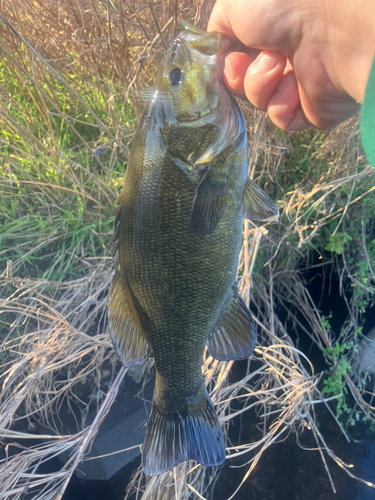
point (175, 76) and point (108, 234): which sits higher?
point (175, 76)

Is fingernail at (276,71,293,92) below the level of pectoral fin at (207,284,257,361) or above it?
above

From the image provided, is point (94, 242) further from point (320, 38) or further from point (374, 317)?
point (374, 317)

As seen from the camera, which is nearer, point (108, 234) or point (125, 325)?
point (125, 325)

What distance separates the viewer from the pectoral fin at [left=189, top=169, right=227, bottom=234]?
3.52ft

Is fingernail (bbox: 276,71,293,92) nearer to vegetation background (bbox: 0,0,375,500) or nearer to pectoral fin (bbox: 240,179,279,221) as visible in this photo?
Answer: pectoral fin (bbox: 240,179,279,221)

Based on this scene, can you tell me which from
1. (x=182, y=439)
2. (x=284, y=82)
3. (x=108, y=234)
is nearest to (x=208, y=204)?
(x=284, y=82)

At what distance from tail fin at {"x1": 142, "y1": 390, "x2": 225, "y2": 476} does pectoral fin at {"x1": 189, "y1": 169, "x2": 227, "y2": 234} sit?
743 mm

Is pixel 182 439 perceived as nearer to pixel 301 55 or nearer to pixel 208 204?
pixel 208 204

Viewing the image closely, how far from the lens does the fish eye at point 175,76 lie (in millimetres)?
1108

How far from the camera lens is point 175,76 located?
3.66 ft

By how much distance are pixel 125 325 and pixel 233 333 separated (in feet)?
1.43

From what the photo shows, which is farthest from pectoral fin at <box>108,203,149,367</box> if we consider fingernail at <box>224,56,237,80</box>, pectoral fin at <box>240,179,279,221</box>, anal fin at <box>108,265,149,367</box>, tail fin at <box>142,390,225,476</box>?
fingernail at <box>224,56,237,80</box>

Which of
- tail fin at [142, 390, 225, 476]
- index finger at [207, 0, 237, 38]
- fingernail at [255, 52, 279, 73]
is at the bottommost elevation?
tail fin at [142, 390, 225, 476]

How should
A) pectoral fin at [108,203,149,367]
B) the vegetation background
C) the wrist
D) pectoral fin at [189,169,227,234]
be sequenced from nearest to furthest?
1. the wrist
2. pectoral fin at [189,169,227,234]
3. pectoral fin at [108,203,149,367]
4. the vegetation background
